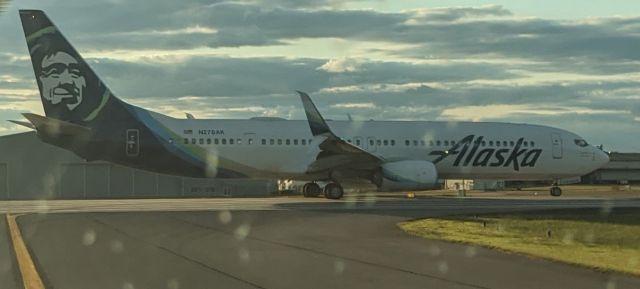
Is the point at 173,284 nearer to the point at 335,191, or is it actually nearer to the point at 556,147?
the point at 335,191

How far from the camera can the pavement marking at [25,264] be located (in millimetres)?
10344

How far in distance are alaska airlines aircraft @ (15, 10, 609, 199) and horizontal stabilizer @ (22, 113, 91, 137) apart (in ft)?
→ 0.13

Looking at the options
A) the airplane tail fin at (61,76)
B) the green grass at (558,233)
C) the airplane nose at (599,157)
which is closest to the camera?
the green grass at (558,233)

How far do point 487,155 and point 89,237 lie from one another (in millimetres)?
23554

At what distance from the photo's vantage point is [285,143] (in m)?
34.7

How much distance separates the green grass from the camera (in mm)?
12875

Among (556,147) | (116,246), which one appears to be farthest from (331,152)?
(116,246)

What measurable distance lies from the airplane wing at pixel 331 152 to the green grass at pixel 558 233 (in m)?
10.9

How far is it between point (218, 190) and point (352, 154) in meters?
22.2

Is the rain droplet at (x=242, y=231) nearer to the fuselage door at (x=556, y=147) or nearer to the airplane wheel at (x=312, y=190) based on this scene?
the airplane wheel at (x=312, y=190)

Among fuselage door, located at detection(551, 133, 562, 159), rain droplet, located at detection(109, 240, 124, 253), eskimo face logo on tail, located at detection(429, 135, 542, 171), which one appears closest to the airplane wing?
eskimo face logo on tail, located at detection(429, 135, 542, 171)

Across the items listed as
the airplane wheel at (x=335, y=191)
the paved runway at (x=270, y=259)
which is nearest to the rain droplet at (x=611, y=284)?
the paved runway at (x=270, y=259)

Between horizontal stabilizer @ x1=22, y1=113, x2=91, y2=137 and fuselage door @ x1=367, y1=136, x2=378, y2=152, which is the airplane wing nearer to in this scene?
fuselage door @ x1=367, y1=136, x2=378, y2=152

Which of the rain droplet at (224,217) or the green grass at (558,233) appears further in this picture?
the rain droplet at (224,217)
